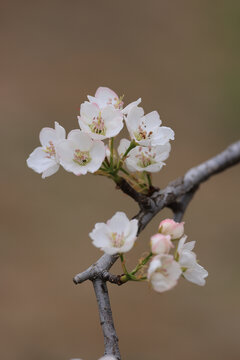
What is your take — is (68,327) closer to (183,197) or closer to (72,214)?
(72,214)

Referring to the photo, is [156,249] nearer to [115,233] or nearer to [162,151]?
[115,233]

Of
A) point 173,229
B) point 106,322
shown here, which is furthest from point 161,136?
point 106,322

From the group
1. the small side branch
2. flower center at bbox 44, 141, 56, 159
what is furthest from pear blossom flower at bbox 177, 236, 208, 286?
flower center at bbox 44, 141, 56, 159

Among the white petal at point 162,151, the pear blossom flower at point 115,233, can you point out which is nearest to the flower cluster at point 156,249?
the pear blossom flower at point 115,233

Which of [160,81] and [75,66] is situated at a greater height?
[75,66]

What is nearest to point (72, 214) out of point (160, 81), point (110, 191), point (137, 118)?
point (110, 191)

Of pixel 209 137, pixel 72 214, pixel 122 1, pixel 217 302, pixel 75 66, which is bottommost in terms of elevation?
pixel 217 302
